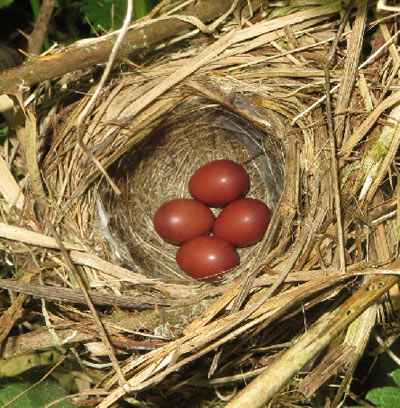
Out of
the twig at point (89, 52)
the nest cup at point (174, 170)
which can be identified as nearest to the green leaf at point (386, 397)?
the nest cup at point (174, 170)

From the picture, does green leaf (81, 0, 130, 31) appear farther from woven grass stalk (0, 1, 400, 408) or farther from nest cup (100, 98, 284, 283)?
nest cup (100, 98, 284, 283)

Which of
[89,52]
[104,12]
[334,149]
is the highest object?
[104,12]

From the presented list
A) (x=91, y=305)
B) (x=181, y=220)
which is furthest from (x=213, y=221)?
(x=91, y=305)

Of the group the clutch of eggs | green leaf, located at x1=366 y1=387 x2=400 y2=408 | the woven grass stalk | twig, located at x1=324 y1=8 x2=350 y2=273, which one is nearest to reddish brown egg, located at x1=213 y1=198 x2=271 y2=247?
the clutch of eggs

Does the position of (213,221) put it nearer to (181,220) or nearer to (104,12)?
(181,220)

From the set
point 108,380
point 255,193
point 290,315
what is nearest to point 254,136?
point 255,193

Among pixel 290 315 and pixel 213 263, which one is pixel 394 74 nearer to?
pixel 290 315
